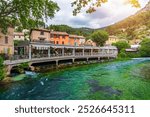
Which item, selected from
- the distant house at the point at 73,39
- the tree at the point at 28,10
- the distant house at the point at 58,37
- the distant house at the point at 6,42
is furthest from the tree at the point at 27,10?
the distant house at the point at 73,39

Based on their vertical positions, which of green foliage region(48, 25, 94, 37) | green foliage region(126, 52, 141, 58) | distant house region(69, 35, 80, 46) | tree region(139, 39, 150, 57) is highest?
green foliage region(48, 25, 94, 37)

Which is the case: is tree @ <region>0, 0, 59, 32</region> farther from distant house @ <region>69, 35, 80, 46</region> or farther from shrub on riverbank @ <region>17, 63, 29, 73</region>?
distant house @ <region>69, 35, 80, 46</region>

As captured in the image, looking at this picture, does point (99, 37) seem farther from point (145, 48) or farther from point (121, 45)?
point (145, 48)

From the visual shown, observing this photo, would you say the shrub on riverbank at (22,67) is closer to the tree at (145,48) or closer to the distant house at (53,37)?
the distant house at (53,37)

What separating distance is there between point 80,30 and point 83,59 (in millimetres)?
32002

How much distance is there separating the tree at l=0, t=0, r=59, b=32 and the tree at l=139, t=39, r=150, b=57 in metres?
46.2

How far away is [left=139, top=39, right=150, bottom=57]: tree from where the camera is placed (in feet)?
214

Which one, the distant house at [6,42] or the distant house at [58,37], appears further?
the distant house at [58,37]

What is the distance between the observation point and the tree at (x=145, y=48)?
65.2 meters

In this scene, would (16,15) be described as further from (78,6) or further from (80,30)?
(80,30)

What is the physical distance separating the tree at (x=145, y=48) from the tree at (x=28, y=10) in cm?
4622

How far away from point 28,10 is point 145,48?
4989 cm

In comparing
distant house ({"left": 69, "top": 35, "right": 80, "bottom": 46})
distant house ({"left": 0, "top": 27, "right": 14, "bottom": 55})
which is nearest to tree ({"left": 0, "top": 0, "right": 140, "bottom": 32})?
distant house ({"left": 0, "top": 27, "right": 14, "bottom": 55})

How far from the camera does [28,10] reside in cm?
2228
